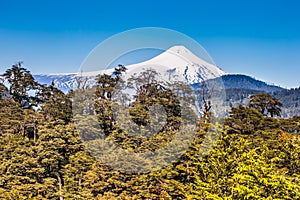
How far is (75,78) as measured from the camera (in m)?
16.6

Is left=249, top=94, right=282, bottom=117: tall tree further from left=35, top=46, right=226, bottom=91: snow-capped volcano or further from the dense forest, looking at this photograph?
left=35, top=46, right=226, bottom=91: snow-capped volcano

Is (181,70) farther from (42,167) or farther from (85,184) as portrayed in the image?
(42,167)

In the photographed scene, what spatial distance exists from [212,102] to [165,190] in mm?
3637

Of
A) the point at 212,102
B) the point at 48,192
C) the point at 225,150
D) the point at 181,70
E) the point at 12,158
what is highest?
the point at 181,70

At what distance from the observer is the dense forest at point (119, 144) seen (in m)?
8.98

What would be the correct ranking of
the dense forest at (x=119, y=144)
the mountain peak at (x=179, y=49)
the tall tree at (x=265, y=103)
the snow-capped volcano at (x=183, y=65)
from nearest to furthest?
the dense forest at (x=119, y=144)
the mountain peak at (x=179, y=49)
the snow-capped volcano at (x=183, y=65)
the tall tree at (x=265, y=103)

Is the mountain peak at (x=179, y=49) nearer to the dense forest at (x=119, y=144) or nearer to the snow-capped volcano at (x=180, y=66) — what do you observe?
the snow-capped volcano at (x=180, y=66)

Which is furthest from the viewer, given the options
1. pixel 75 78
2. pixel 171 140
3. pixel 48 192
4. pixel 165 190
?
pixel 75 78

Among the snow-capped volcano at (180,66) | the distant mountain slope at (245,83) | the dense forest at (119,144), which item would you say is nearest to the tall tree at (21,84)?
the dense forest at (119,144)

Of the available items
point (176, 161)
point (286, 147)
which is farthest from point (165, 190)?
point (286, 147)

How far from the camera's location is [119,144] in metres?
12.5

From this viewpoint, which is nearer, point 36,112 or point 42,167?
point 42,167

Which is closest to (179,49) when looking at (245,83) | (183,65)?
(183,65)

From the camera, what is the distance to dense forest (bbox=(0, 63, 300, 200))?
A: 8984mm
